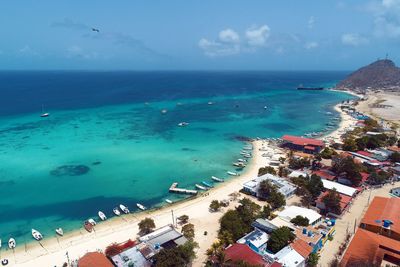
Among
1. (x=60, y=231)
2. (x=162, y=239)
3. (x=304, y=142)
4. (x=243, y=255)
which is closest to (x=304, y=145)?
(x=304, y=142)

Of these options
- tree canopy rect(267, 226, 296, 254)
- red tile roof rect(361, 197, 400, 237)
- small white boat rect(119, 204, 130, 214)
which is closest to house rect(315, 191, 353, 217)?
red tile roof rect(361, 197, 400, 237)

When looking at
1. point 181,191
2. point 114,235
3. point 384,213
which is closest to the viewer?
point 384,213

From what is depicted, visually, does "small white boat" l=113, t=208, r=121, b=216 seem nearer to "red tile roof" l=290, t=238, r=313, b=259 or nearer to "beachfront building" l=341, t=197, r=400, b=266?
"red tile roof" l=290, t=238, r=313, b=259

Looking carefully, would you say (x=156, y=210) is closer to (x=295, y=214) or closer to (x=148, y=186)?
(x=148, y=186)

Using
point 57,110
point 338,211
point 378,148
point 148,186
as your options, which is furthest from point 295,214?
point 57,110

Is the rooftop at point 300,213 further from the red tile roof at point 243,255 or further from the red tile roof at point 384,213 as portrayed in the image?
the red tile roof at point 243,255

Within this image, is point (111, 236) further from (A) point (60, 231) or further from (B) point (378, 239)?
(B) point (378, 239)
